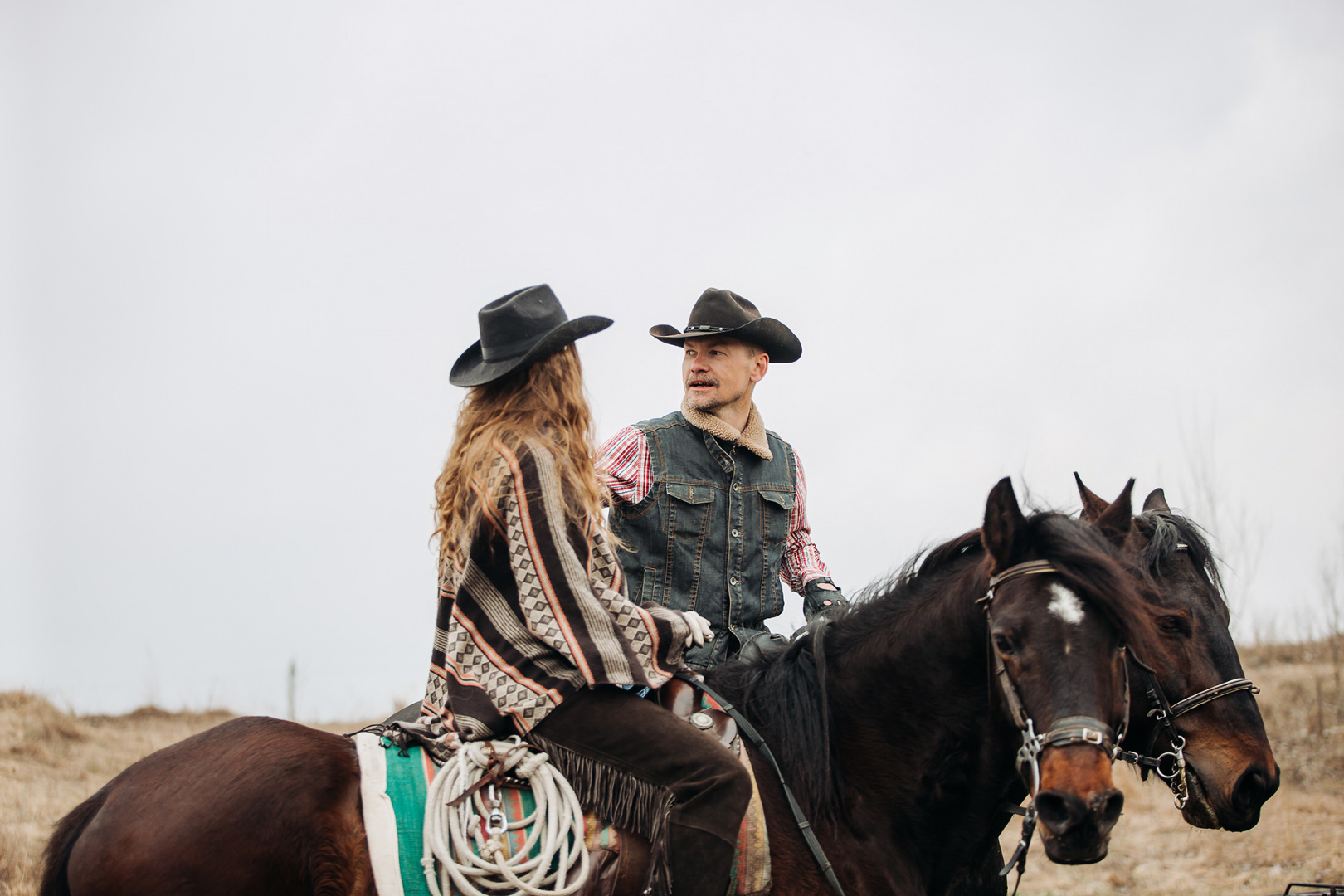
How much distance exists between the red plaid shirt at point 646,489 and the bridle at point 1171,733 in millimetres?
1482

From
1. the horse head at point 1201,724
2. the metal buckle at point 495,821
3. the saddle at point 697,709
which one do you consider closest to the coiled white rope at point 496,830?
the metal buckle at point 495,821

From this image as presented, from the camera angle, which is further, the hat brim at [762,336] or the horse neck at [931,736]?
the hat brim at [762,336]

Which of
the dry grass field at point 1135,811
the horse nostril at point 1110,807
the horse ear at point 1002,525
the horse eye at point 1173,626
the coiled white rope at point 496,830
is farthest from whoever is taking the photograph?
the dry grass field at point 1135,811

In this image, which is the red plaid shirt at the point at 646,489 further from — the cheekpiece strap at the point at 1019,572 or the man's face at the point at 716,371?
the cheekpiece strap at the point at 1019,572

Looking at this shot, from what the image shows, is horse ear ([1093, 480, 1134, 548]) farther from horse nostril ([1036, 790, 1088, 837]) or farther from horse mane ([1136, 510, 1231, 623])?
horse nostril ([1036, 790, 1088, 837])

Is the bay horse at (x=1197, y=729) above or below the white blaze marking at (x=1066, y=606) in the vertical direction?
below

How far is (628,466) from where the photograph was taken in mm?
4625

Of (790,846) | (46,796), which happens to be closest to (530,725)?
(790,846)

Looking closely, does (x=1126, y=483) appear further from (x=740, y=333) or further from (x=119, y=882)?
(x=119, y=882)

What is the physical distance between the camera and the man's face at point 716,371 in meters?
4.83

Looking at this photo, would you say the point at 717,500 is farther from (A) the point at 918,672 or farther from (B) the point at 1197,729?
(B) the point at 1197,729

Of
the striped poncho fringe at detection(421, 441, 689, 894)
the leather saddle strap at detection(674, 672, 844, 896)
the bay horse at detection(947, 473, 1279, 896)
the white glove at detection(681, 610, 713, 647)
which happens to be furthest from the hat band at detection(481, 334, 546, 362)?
the bay horse at detection(947, 473, 1279, 896)

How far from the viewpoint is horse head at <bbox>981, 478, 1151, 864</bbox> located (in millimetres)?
2523

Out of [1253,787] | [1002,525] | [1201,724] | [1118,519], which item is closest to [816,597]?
[1118,519]
